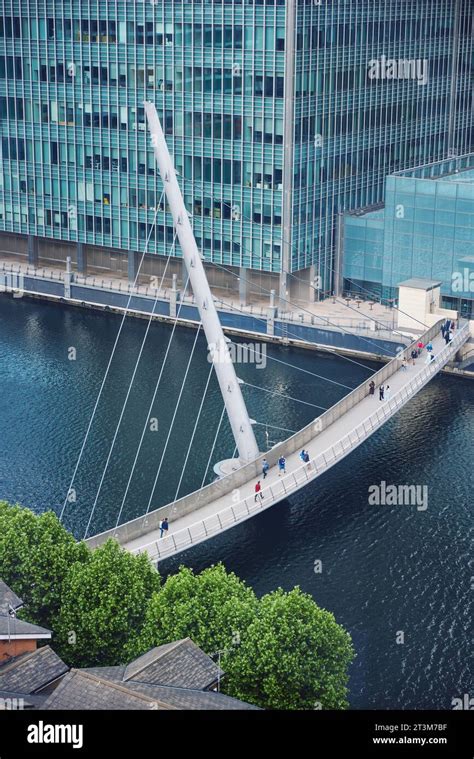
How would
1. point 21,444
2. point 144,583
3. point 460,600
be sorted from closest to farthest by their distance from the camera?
point 144,583 < point 460,600 < point 21,444

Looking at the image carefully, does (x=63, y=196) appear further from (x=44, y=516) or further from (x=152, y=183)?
(x=44, y=516)

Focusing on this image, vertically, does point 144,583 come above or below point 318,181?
below

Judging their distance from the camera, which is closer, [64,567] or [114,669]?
[114,669]

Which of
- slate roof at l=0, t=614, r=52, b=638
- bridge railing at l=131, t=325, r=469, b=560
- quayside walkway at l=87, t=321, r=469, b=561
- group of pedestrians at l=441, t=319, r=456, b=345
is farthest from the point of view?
group of pedestrians at l=441, t=319, r=456, b=345

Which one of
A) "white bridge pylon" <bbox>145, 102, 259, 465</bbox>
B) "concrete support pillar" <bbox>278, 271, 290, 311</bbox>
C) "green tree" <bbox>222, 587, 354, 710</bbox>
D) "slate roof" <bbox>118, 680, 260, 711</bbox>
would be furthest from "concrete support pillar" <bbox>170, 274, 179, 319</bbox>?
"slate roof" <bbox>118, 680, 260, 711</bbox>

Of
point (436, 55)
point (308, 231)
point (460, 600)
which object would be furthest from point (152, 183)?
point (460, 600)

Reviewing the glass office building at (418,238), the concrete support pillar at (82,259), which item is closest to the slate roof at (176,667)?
the glass office building at (418,238)

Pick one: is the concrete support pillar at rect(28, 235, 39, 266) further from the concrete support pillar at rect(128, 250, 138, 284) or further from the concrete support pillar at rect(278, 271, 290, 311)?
the concrete support pillar at rect(278, 271, 290, 311)
